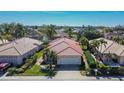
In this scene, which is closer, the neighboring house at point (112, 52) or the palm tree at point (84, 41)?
the neighboring house at point (112, 52)

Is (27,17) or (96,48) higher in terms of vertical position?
(27,17)

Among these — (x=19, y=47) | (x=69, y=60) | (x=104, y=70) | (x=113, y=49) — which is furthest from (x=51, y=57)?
(x=113, y=49)

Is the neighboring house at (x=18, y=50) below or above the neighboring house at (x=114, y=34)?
below

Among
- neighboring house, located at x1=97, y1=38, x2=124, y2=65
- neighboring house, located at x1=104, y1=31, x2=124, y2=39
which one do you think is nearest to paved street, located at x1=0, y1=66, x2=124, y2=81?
A: neighboring house, located at x1=97, y1=38, x2=124, y2=65

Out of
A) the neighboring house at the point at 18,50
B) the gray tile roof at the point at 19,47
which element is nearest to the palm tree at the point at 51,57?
the neighboring house at the point at 18,50

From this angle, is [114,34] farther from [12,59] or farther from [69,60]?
[12,59]

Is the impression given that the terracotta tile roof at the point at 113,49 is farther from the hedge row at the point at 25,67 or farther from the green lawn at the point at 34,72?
the green lawn at the point at 34,72

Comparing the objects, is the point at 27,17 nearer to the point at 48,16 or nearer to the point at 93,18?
the point at 48,16

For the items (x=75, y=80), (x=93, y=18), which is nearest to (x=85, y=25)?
(x=93, y=18)
